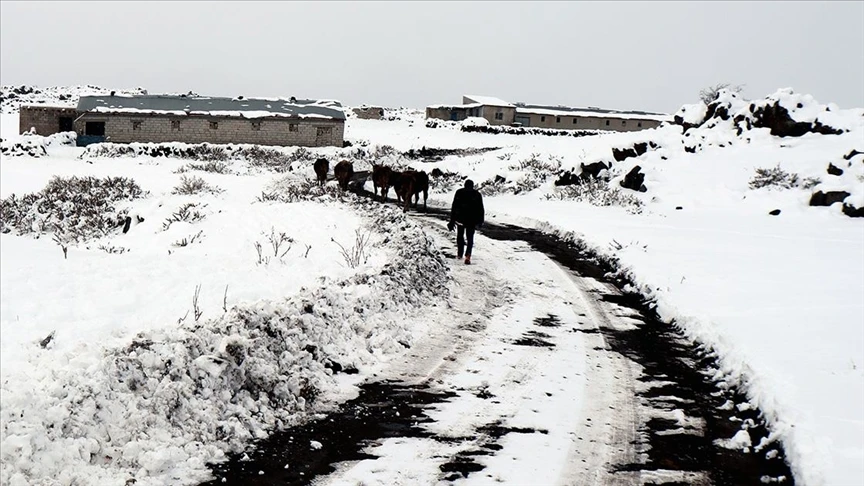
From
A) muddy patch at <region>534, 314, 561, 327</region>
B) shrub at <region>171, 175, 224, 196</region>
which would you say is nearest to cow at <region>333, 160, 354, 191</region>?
shrub at <region>171, 175, 224, 196</region>

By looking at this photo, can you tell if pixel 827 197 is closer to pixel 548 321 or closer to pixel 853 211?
pixel 853 211

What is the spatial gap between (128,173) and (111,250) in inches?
736

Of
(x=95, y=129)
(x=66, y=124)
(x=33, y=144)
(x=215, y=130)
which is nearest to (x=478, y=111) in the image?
(x=215, y=130)

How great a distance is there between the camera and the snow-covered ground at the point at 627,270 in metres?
4.90

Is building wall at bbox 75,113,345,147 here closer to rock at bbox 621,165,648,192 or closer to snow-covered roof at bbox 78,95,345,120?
snow-covered roof at bbox 78,95,345,120

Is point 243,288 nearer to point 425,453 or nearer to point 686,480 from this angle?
point 425,453

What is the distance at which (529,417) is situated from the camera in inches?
233

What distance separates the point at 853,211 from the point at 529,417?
59.7ft

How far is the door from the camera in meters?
50.1

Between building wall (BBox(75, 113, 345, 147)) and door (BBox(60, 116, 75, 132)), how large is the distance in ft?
13.3

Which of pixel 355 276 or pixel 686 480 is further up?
pixel 355 276

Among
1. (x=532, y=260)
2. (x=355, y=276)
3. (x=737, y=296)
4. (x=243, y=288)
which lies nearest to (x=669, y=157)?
(x=532, y=260)

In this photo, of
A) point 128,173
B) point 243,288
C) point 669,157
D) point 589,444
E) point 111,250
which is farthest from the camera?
point 128,173

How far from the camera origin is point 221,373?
18.6 ft
